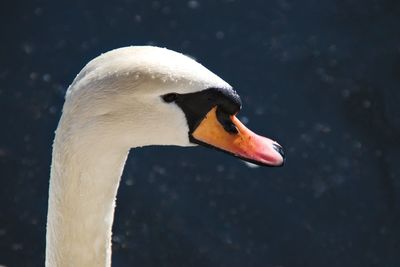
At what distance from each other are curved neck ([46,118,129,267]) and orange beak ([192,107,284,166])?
0.31 metres

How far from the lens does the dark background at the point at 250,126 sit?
653cm

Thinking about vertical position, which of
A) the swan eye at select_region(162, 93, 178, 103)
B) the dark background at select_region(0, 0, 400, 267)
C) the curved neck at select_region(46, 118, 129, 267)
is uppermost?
the swan eye at select_region(162, 93, 178, 103)

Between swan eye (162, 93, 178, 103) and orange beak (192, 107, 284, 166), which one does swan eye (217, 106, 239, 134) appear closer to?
orange beak (192, 107, 284, 166)

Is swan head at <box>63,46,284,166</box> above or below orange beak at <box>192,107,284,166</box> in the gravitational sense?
above

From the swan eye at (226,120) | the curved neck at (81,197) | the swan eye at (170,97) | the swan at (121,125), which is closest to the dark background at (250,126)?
the curved neck at (81,197)

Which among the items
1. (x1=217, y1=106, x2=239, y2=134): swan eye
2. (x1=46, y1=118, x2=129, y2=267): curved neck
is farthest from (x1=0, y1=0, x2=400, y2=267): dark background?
(x1=217, y1=106, x2=239, y2=134): swan eye

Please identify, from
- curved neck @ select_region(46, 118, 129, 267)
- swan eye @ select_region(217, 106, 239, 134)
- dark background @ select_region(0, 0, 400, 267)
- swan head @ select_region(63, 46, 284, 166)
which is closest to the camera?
swan head @ select_region(63, 46, 284, 166)

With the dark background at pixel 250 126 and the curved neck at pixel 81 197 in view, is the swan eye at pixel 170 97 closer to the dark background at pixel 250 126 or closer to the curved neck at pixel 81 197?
the curved neck at pixel 81 197

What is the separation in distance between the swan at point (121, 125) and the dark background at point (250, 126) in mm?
2412

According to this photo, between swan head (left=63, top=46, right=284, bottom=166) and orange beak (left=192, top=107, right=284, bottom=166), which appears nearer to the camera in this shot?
swan head (left=63, top=46, right=284, bottom=166)

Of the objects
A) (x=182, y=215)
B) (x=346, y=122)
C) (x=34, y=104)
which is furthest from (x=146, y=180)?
(x=346, y=122)

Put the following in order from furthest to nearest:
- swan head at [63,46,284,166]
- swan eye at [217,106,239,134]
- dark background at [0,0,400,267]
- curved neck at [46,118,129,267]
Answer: dark background at [0,0,400,267] → swan eye at [217,106,239,134] → curved neck at [46,118,129,267] → swan head at [63,46,284,166]

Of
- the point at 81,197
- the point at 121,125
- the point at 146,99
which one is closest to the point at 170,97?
the point at 146,99

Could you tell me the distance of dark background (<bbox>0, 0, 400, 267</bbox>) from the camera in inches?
257
